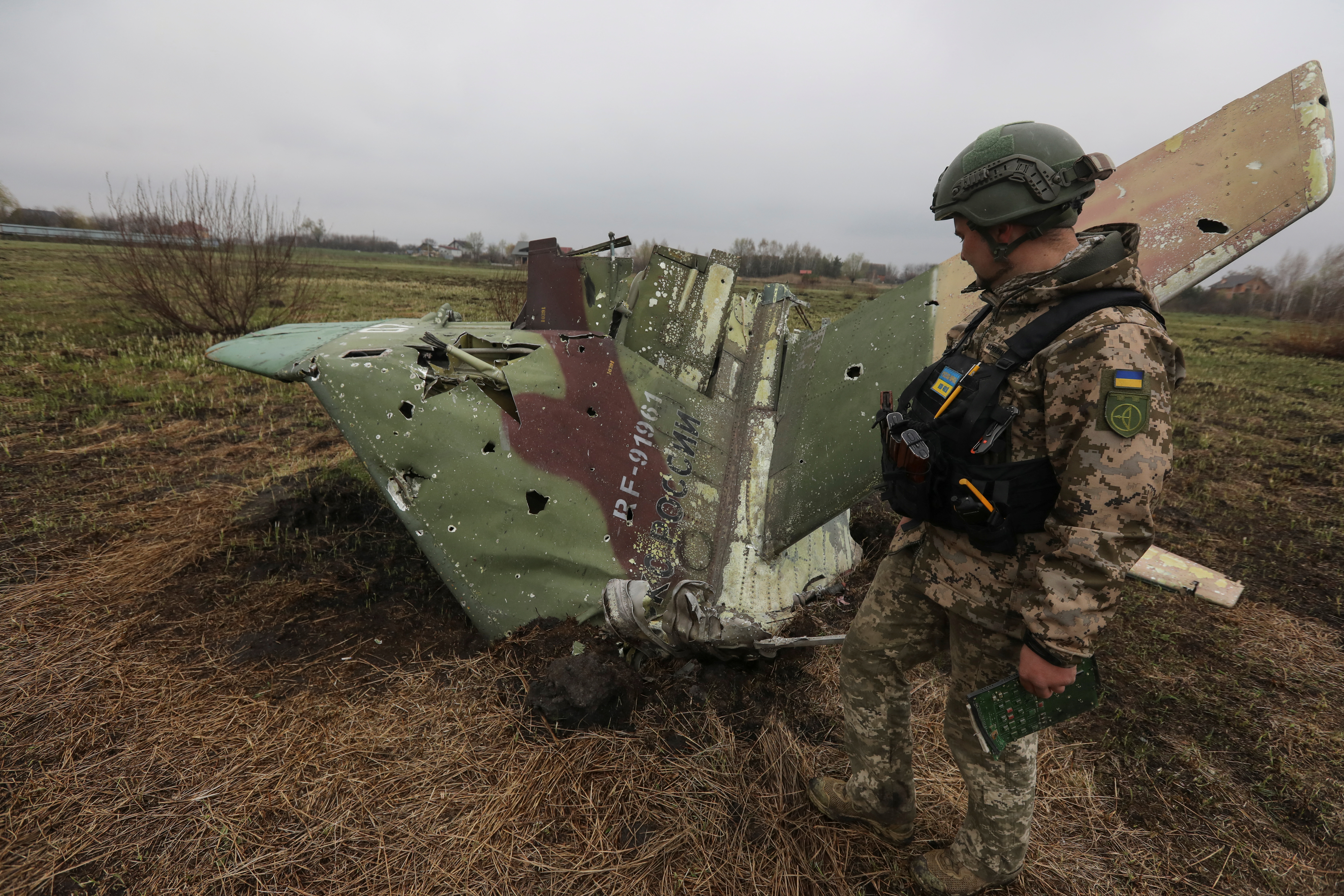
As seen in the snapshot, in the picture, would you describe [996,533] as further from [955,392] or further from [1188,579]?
[1188,579]

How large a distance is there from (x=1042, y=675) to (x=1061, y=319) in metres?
1.00

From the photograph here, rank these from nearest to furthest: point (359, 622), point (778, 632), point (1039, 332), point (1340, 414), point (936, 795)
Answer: point (1039, 332), point (936, 795), point (778, 632), point (359, 622), point (1340, 414)

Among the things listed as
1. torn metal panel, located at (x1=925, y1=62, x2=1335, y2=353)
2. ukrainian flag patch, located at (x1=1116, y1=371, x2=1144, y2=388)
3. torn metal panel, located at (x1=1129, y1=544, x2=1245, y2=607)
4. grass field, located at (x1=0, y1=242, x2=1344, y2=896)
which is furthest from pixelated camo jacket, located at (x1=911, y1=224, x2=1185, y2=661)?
torn metal panel, located at (x1=1129, y1=544, x2=1245, y2=607)

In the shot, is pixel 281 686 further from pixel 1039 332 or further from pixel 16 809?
pixel 1039 332

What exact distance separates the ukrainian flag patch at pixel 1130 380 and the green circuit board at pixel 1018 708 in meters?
0.82

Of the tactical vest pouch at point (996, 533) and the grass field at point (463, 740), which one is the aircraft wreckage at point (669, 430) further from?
the tactical vest pouch at point (996, 533)

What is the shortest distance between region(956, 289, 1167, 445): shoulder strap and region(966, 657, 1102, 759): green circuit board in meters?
0.76

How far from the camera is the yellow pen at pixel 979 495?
1.66 meters

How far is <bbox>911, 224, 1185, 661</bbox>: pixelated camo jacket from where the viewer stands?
1469 millimetres

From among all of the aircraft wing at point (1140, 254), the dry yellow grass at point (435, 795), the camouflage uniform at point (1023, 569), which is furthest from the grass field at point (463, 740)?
the aircraft wing at point (1140, 254)

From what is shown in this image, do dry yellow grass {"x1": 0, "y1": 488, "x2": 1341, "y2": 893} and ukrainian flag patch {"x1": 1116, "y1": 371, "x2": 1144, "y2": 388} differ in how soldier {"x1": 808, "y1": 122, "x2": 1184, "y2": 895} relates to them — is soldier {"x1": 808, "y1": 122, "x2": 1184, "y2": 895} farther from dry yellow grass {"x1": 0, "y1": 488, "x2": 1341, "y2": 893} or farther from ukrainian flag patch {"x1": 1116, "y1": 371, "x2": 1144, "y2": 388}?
dry yellow grass {"x1": 0, "y1": 488, "x2": 1341, "y2": 893}

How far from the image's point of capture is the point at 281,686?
3000mm

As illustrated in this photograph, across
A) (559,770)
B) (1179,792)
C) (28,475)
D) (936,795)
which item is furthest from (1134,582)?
(28,475)

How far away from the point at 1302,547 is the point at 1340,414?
7832mm
